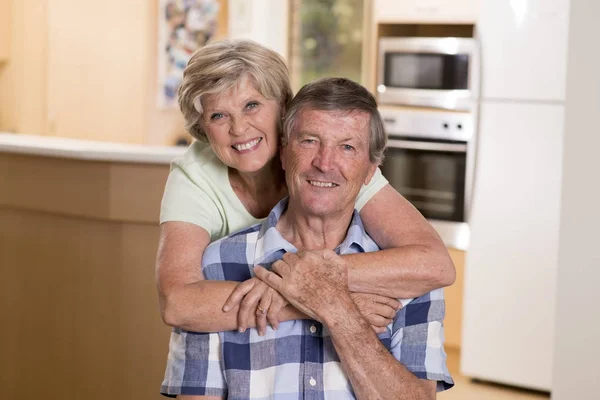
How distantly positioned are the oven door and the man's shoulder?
2441 millimetres

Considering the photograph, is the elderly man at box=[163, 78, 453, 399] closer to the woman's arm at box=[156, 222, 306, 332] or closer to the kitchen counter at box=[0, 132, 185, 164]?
the woman's arm at box=[156, 222, 306, 332]

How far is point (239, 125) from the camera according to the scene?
5.71 feet

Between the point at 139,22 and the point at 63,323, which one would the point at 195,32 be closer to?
the point at 139,22

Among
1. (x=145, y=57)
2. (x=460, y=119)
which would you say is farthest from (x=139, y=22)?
(x=460, y=119)

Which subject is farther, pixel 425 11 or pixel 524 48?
pixel 425 11

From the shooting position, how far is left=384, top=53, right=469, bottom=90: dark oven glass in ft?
13.6

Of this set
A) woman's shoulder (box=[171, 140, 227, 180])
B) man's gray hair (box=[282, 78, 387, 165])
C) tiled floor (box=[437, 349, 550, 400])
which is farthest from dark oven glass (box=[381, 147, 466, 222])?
man's gray hair (box=[282, 78, 387, 165])

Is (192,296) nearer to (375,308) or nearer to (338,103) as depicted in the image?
(375,308)

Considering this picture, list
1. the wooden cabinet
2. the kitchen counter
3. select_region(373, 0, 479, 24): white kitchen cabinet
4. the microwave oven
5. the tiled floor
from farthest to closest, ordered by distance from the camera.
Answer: the wooden cabinet → select_region(373, 0, 479, 24): white kitchen cabinet → the microwave oven → the tiled floor → the kitchen counter

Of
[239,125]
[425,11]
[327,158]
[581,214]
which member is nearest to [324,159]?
[327,158]

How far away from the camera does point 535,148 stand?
384 centimetres

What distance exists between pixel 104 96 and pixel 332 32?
1.55m

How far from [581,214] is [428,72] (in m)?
1.77

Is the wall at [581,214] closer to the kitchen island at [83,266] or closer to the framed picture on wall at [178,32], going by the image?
the kitchen island at [83,266]
